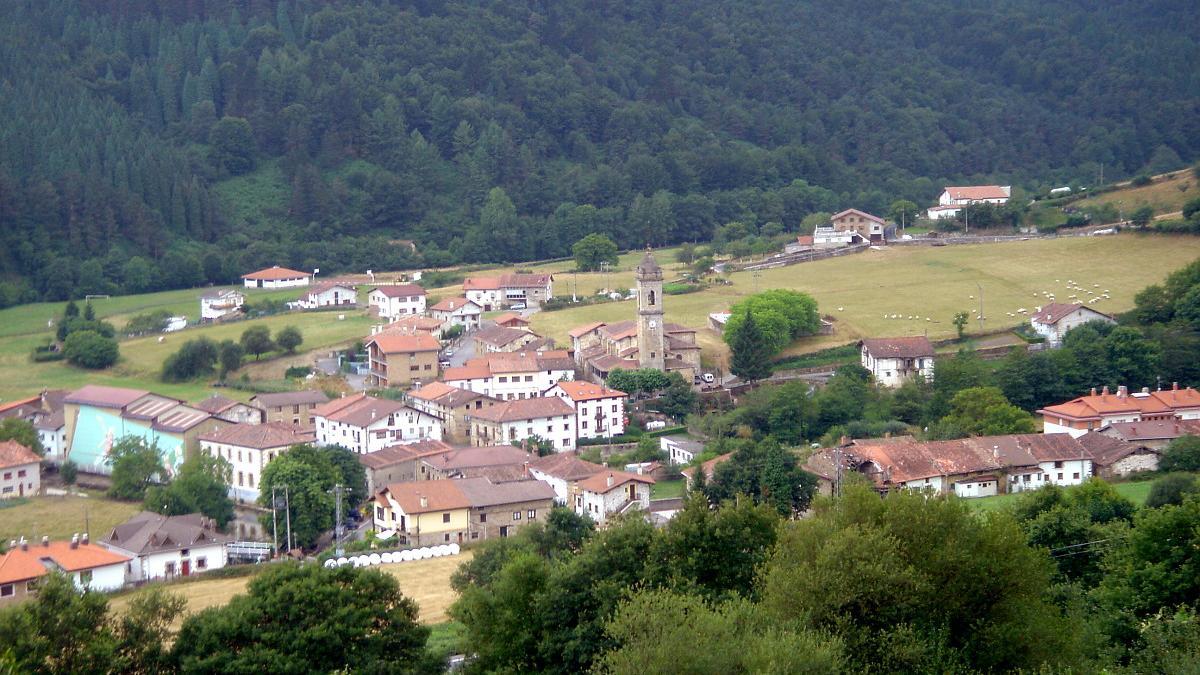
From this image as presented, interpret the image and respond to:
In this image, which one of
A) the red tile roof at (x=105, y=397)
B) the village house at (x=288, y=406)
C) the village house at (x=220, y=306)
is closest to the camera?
the red tile roof at (x=105, y=397)

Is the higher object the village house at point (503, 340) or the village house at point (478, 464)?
the village house at point (503, 340)

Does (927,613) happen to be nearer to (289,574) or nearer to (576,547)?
(289,574)

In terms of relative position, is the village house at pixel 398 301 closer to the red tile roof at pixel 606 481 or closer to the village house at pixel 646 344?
the village house at pixel 646 344

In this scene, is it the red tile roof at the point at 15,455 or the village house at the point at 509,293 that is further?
the village house at the point at 509,293

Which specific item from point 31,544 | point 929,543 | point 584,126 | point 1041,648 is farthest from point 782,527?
point 584,126

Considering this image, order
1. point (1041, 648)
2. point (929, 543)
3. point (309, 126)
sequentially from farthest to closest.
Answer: point (309, 126)
point (929, 543)
point (1041, 648)

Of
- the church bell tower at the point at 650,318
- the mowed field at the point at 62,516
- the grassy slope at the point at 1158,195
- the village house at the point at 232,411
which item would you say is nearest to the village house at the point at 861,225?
the grassy slope at the point at 1158,195

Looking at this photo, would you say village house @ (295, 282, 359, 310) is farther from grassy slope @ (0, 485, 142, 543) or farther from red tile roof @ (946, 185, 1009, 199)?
red tile roof @ (946, 185, 1009, 199)
